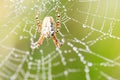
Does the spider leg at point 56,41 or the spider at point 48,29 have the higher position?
the spider at point 48,29

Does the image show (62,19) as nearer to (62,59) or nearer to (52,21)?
(52,21)

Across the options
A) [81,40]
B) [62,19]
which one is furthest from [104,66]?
[62,19]

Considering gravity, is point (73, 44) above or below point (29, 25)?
below

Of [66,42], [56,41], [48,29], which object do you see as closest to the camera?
[48,29]

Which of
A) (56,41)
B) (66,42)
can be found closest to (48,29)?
(56,41)

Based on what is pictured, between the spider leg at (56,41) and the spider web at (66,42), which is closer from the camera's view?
the spider web at (66,42)

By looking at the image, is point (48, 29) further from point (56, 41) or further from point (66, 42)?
point (66, 42)
